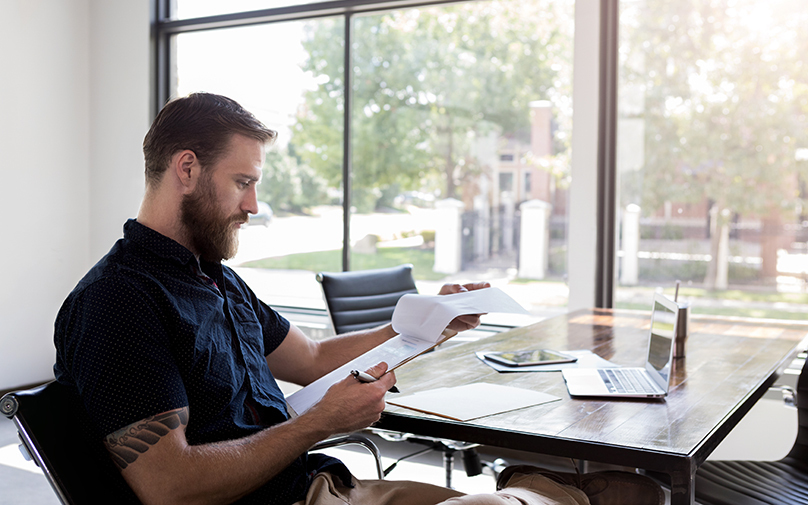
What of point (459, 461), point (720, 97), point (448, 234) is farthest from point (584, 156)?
point (459, 461)

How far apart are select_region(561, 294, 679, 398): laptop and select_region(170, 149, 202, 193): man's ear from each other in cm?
99

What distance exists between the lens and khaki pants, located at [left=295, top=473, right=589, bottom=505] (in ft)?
4.40

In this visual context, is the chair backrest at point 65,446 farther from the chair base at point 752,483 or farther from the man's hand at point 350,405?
the chair base at point 752,483

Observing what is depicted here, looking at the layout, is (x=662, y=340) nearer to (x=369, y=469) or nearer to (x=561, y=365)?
(x=561, y=365)

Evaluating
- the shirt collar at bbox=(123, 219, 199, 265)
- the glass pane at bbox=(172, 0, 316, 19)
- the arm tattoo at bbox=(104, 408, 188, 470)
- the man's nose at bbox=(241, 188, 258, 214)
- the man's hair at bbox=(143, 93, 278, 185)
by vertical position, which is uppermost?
the glass pane at bbox=(172, 0, 316, 19)

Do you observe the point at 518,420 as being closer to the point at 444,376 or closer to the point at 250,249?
the point at 444,376

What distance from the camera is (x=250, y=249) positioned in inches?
185

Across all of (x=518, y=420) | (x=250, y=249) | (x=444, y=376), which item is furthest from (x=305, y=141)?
(x=518, y=420)

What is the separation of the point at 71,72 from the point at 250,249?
1.73 m

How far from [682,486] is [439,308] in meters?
0.62

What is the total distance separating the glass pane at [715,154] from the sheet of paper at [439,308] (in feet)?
7.16

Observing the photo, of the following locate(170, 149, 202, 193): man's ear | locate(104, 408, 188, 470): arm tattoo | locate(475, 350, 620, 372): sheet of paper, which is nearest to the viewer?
locate(104, 408, 188, 470): arm tattoo

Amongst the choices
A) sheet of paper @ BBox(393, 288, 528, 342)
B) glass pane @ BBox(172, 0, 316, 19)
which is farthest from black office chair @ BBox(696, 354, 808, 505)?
glass pane @ BBox(172, 0, 316, 19)

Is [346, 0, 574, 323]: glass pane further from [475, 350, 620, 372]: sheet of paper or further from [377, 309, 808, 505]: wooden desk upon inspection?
[475, 350, 620, 372]: sheet of paper
